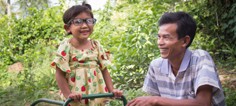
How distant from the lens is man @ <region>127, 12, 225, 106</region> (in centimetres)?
154

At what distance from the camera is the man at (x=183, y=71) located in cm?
154

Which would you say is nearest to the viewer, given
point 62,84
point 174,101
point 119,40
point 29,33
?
point 174,101

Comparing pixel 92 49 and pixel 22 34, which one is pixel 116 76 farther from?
pixel 22 34

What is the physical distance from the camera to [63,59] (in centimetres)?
210

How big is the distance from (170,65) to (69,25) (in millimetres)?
795

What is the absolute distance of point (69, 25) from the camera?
2189mm

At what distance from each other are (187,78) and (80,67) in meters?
0.80

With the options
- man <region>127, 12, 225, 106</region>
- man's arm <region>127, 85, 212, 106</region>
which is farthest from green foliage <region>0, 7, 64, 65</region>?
man's arm <region>127, 85, 212, 106</region>

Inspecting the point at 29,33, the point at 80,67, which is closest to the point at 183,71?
the point at 80,67

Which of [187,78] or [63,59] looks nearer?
[187,78]

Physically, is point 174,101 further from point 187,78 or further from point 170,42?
point 170,42

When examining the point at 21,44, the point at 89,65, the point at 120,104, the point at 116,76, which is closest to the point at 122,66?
the point at 116,76

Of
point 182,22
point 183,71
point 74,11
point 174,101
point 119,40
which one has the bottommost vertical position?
point 119,40

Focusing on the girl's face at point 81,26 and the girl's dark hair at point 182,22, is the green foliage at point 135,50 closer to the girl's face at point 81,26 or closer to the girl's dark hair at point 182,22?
the girl's face at point 81,26
